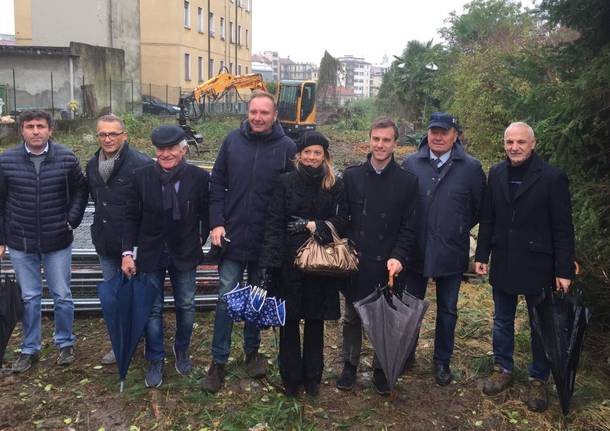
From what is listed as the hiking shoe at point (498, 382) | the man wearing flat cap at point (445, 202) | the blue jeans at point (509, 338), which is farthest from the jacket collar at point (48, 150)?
the hiking shoe at point (498, 382)

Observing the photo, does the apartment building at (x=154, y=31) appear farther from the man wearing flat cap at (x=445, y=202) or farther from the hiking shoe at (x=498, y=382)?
the hiking shoe at (x=498, y=382)

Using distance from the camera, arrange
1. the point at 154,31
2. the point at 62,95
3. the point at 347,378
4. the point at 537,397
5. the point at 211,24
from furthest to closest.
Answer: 1. the point at 211,24
2. the point at 154,31
3. the point at 62,95
4. the point at 347,378
5. the point at 537,397

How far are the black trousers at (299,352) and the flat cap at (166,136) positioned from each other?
1.39 m

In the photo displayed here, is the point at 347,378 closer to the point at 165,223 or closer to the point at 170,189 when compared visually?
the point at 165,223

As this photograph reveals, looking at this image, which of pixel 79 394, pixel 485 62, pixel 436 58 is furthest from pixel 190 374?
pixel 436 58

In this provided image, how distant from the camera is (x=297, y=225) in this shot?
3.43 meters

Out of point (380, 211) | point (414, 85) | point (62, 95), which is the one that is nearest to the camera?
point (380, 211)

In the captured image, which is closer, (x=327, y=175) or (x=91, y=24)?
(x=327, y=175)

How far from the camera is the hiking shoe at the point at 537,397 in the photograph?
361 cm

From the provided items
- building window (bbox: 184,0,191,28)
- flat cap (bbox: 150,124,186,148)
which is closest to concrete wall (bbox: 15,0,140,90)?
building window (bbox: 184,0,191,28)

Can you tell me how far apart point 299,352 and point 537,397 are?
1.60 metres

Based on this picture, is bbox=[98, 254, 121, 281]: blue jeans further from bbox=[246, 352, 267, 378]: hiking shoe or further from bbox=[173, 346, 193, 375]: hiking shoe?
bbox=[246, 352, 267, 378]: hiking shoe

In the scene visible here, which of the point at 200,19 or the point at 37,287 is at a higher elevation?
the point at 200,19

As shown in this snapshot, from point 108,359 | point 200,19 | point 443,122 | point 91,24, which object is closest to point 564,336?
point 443,122
